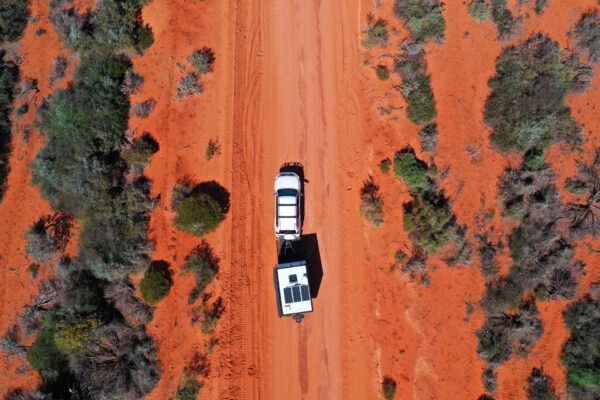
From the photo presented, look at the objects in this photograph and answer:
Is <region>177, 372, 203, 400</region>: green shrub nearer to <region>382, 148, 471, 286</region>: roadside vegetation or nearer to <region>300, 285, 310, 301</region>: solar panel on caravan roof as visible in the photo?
<region>300, 285, 310, 301</region>: solar panel on caravan roof

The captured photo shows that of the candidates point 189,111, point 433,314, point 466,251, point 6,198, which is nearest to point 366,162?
point 466,251

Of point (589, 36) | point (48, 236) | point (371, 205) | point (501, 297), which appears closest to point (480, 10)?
point (589, 36)

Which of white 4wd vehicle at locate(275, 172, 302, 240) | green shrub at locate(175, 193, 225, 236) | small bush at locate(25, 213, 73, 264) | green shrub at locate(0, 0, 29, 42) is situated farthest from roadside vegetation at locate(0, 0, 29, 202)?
white 4wd vehicle at locate(275, 172, 302, 240)

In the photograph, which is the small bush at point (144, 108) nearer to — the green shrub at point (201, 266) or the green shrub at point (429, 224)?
the green shrub at point (201, 266)

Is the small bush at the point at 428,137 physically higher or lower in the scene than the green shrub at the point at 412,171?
higher

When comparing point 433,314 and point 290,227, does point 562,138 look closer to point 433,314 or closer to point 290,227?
point 433,314

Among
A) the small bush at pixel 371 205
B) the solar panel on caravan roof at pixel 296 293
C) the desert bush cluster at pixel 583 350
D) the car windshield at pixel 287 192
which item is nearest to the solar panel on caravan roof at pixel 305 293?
the solar panel on caravan roof at pixel 296 293
